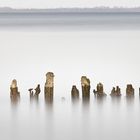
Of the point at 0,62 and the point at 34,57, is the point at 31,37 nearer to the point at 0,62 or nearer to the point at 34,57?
the point at 34,57

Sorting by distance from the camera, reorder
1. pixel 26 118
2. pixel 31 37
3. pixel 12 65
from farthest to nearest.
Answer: pixel 31 37 < pixel 12 65 < pixel 26 118

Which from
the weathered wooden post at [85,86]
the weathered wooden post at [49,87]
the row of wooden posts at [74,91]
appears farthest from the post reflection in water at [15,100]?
the weathered wooden post at [85,86]

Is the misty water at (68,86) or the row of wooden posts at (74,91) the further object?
the row of wooden posts at (74,91)

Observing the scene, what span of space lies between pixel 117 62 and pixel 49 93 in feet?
13.7

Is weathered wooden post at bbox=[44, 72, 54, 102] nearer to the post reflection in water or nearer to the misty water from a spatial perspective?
the misty water

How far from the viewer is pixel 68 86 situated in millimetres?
7363

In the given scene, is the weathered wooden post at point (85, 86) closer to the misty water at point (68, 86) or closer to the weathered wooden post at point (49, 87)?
the misty water at point (68, 86)

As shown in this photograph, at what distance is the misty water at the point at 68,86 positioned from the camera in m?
5.01

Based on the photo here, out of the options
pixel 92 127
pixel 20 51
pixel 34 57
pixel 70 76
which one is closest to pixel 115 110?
pixel 92 127

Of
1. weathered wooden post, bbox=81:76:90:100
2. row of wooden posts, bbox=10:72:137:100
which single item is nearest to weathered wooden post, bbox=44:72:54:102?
row of wooden posts, bbox=10:72:137:100

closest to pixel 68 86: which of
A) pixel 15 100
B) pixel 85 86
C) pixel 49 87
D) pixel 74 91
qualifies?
pixel 74 91

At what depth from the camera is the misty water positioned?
5.01 metres

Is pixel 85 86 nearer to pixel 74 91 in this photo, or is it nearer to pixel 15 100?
pixel 74 91
